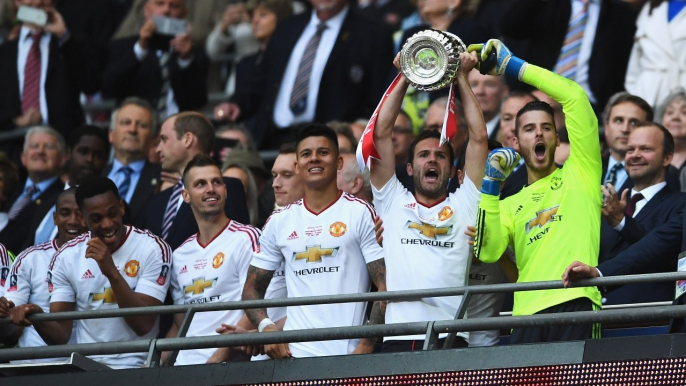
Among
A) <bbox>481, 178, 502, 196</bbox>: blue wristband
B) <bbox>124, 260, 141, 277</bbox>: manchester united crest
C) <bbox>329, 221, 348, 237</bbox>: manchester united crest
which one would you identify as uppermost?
<bbox>481, 178, 502, 196</bbox>: blue wristband

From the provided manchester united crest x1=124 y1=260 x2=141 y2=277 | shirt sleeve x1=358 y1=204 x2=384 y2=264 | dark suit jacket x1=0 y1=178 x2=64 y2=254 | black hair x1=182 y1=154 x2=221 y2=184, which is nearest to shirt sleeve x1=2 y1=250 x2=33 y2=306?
manchester united crest x1=124 y1=260 x2=141 y2=277

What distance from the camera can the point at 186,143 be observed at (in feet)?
35.8

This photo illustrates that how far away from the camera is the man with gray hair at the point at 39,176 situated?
38.9 ft

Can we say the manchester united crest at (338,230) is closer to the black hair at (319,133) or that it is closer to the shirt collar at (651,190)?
the black hair at (319,133)

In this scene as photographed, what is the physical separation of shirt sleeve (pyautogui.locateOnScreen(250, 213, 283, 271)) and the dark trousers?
5.36 ft

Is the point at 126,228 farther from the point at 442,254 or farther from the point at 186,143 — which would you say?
the point at 442,254

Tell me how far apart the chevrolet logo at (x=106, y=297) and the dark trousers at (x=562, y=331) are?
110 inches

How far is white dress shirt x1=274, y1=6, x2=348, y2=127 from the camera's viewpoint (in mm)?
13133

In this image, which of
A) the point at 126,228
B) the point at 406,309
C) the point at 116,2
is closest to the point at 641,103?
the point at 406,309

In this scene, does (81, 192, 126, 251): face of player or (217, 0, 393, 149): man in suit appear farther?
(217, 0, 393, 149): man in suit

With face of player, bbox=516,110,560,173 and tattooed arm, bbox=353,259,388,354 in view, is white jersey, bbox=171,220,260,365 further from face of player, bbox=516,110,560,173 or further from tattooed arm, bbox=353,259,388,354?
face of player, bbox=516,110,560,173

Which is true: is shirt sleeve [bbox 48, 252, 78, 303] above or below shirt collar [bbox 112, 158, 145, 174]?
below

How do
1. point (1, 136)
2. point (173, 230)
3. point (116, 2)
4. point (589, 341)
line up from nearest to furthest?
A: point (589, 341) → point (173, 230) → point (1, 136) → point (116, 2)

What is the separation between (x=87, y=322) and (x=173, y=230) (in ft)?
3.55
